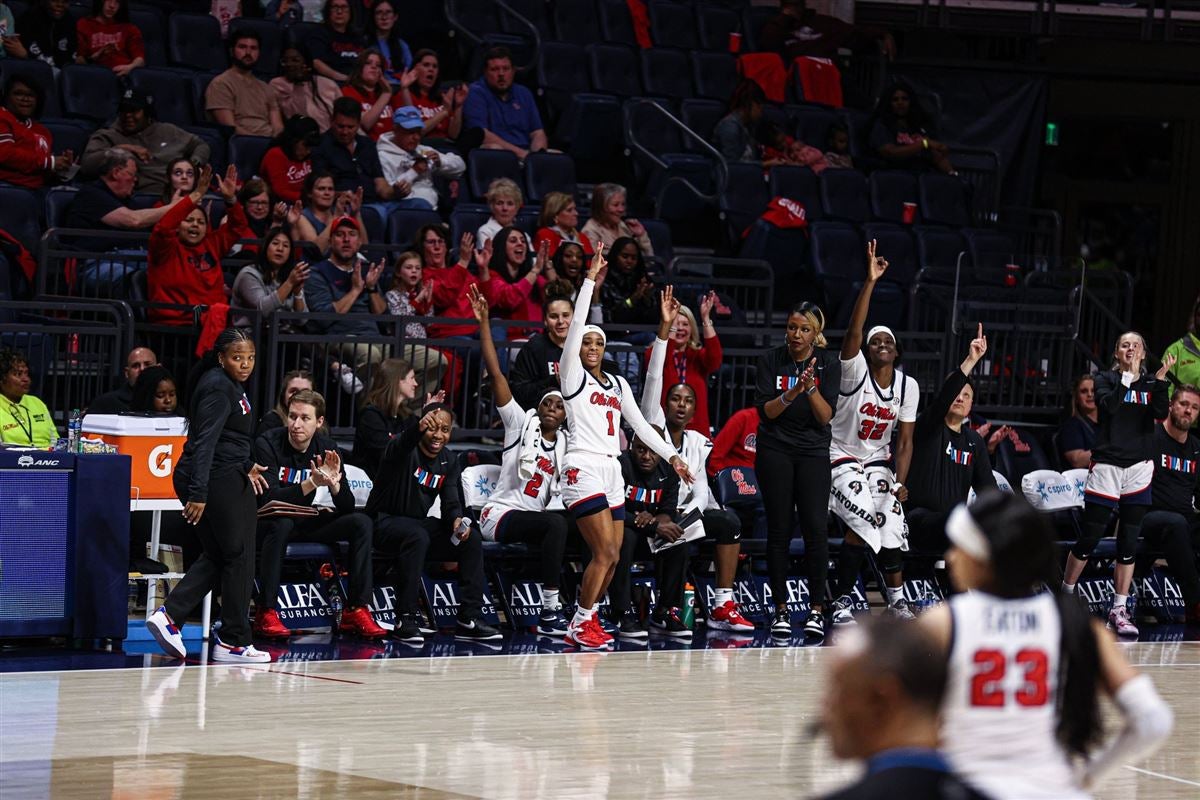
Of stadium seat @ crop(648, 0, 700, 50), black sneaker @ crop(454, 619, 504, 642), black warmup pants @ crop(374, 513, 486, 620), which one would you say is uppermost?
stadium seat @ crop(648, 0, 700, 50)

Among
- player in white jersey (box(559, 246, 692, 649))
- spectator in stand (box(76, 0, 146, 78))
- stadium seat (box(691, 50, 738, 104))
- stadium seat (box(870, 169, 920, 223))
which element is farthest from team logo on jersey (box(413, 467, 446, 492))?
stadium seat (box(691, 50, 738, 104))

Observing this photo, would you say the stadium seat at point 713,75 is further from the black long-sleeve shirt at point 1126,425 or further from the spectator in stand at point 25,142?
the spectator in stand at point 25,142

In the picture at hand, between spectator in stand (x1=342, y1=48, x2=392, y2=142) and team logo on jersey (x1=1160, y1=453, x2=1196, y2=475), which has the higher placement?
spectator in stand (x1=342, y1=48, x2=392, y2=142)

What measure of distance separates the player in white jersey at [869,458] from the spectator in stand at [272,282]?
132 inches

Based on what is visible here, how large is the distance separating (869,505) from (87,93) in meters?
Answer: 6.29

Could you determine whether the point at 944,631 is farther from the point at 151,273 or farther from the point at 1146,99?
the point at 1146,99

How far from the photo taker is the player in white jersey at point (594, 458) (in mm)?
9703

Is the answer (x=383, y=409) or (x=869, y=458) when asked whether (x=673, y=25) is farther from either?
(x=383, y=409)

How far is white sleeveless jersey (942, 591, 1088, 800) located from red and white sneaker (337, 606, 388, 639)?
6429mm

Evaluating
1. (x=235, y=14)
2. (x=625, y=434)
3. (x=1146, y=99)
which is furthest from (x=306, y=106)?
(x=1146, y=99)

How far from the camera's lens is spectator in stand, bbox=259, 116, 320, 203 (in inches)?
486

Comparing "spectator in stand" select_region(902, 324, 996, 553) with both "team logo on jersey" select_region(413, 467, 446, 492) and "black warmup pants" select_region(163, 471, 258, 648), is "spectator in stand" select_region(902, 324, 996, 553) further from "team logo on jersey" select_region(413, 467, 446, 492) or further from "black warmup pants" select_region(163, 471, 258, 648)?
"black warmup pants" select_region(163, 471, 258, 648)

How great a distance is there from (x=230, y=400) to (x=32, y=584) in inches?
55.1

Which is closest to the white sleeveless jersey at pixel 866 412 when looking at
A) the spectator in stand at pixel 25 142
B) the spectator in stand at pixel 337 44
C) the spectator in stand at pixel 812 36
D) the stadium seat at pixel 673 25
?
the spectator in stand at pixel 337 44
